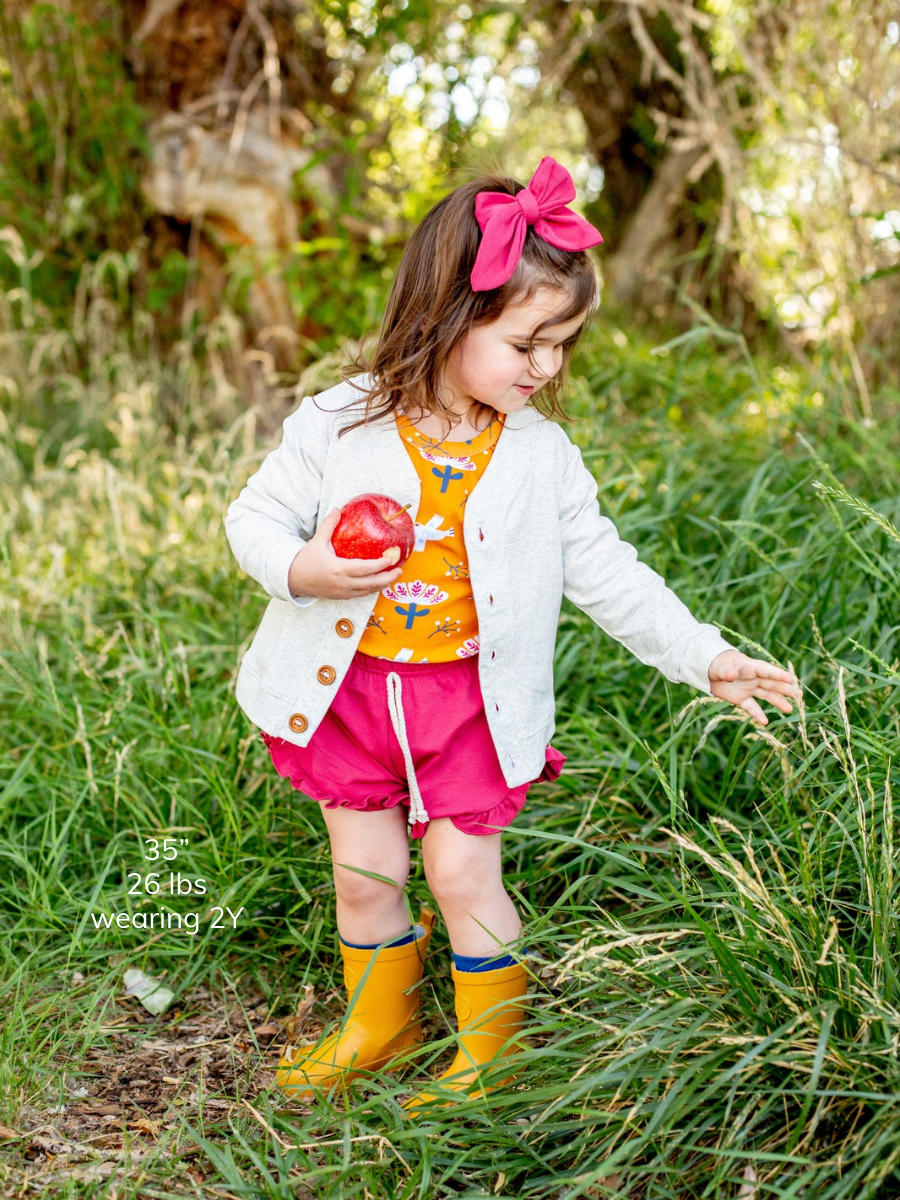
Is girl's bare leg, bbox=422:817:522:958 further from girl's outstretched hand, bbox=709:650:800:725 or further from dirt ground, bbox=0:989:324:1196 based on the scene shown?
girl's outstretched hand, bbox=709:650:800:725

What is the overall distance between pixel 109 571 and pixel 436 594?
175cm

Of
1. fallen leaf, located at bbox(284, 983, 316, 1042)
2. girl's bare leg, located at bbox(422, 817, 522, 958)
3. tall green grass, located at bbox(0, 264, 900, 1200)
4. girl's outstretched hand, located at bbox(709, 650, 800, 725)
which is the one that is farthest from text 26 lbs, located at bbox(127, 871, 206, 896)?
girl's outstretched hand, located at bbox(709, 650, 800, 725)

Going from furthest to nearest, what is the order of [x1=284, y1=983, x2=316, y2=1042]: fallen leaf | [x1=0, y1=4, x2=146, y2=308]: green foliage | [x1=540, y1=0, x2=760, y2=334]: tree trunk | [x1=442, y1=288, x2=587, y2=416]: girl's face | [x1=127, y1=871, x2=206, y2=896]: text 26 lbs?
[x1=540, y1=0, x2=760, y2=334]: tree trunk
[x1=0, y1=4, x2=146, y2=308]: green foliage
[x1=127, y1=871, x2=206, y2=896]: text 26 lbs
[x1=284, y1=983, x2=316, y2=1042]: fallen leaf
[x1=442, y1=288, x2=587, y2=416]: girl's face

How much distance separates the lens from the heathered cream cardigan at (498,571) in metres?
1.72

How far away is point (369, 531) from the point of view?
158 centimetres

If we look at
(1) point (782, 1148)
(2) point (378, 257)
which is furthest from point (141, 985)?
(2) point (378, 257)

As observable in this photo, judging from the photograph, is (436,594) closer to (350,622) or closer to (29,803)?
(350,622)

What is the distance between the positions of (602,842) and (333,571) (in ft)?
3.06

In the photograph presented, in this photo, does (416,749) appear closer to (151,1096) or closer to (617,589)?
(617,589)

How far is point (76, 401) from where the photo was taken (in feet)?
16.2

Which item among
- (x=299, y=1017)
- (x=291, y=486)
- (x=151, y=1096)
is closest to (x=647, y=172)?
(x=291, y=486)

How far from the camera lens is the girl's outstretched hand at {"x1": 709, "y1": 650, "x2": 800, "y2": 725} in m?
1.57

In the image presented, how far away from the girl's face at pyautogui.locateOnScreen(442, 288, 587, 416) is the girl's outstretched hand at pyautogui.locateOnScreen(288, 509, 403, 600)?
31cm

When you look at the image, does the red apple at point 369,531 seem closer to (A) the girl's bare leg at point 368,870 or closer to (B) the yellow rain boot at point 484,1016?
(A) the girl's bare leg at point 368,870
